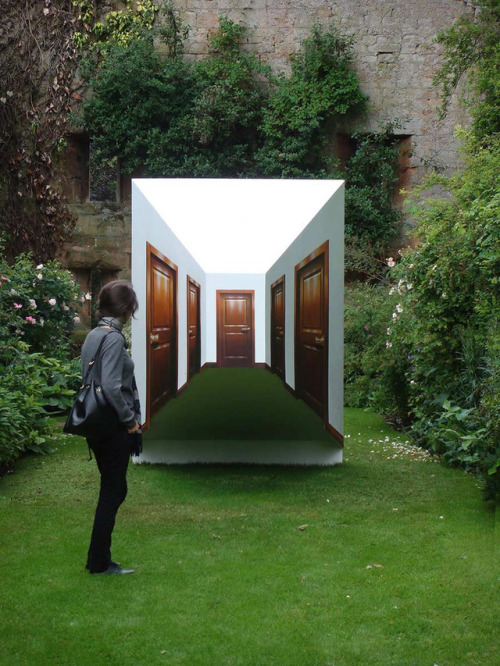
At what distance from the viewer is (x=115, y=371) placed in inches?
123

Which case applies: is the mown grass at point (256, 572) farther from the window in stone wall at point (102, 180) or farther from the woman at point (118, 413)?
the window in stone wall at point (102, 180)

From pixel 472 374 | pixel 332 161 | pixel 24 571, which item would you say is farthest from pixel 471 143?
pixel 24 571

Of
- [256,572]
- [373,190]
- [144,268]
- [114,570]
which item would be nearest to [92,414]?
[114,570]

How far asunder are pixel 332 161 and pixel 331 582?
32.3ft

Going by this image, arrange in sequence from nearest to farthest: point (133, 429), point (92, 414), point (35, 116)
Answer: point (92, 414)
point (133, 429)
point (35, 116)

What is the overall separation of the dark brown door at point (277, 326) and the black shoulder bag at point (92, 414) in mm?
2137

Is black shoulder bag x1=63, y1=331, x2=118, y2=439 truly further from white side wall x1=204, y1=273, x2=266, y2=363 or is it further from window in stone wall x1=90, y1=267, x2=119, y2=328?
window in stone wall x1=90, y1=267, x2=119, y2=328

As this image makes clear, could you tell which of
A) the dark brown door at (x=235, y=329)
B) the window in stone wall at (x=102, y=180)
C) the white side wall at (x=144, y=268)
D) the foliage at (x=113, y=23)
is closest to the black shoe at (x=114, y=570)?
the white side wall at (x=144, y=268)

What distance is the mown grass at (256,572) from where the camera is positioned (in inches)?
104

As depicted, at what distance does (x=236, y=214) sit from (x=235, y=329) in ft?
2.74

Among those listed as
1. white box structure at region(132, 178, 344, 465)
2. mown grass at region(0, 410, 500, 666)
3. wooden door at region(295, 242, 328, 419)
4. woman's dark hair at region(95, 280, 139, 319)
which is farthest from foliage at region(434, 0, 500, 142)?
woman's dark hair at region(95, 280, 139, 319)

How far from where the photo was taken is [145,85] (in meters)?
11.8

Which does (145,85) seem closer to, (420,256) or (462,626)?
(420,256)

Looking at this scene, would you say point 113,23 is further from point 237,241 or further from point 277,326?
point 277,326
